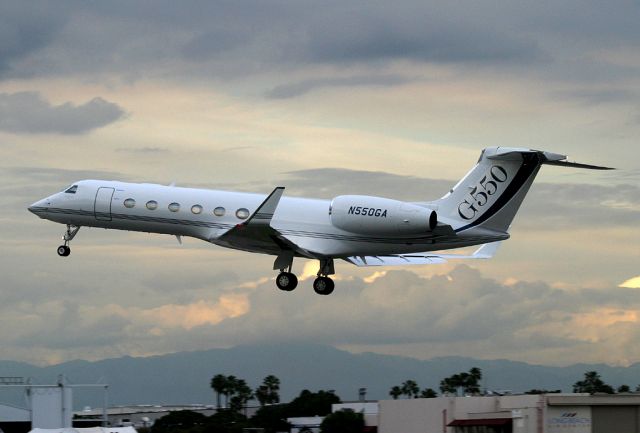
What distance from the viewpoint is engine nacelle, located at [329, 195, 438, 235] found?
4153 centimetres

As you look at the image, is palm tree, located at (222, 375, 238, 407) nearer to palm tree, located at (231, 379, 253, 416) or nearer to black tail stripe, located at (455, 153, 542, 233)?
palm tree, located at (231, 379, 253, 416)

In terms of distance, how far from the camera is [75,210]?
48.8 m

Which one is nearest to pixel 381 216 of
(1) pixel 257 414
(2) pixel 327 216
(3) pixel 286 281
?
(2) pixel 327 216

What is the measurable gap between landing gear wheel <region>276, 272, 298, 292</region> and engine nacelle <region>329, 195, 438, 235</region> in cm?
435

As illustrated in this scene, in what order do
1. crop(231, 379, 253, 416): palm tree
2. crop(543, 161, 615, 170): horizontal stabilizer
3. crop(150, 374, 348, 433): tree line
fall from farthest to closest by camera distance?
crop(231, 379, 253, 416): palm tree → crop(150, 374, 348, 433): tree line → crop(543, 161, 615, 170): horizontal stabilizer

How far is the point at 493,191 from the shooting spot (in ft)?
141

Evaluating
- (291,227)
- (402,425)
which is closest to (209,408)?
(402,425)

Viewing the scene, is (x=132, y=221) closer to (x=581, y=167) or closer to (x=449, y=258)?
(x=449, y=258)

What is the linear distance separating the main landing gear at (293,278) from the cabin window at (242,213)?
2310 mm

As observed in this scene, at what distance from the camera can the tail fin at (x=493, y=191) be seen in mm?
42750

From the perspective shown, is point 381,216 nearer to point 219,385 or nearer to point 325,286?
point 325,286

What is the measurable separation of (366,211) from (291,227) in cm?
408

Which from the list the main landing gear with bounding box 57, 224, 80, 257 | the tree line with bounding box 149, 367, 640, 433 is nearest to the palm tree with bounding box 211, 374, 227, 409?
the tree line with bounding box 149, 367, 640, 433

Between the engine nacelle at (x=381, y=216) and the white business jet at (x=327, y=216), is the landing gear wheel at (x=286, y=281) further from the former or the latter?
the engine nacelle at (x=381, y=216)
